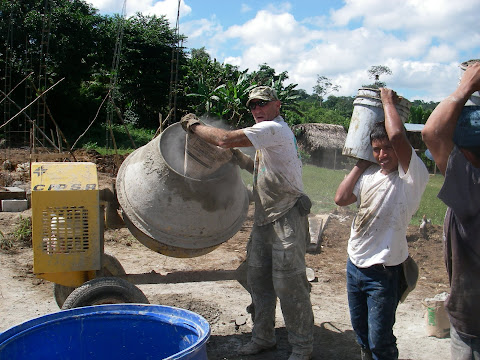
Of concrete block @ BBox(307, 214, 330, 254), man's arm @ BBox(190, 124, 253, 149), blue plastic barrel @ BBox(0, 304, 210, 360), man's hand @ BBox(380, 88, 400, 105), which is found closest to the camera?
blue plastic barrel @ BBox(0, 304, 210, 360)

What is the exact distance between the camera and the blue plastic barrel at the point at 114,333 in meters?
2.21

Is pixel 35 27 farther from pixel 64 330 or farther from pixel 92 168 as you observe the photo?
pixel 64 330

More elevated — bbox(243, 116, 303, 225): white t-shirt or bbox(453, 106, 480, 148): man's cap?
bbox(453, 106, 480, 148): man's cap

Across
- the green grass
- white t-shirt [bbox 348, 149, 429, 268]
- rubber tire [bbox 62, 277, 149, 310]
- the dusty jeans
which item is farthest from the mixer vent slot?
the green grass

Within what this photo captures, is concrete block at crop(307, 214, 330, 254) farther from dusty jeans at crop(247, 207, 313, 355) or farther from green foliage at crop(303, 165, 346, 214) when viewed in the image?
dusty jeans at crop(247, 207, 313, 355)

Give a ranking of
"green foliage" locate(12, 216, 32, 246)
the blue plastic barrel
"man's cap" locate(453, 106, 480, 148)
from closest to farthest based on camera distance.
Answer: "man's cap" locate(453, 106, 480, 148), the blue plastic barrel, "green foliage" locate(12, 216, 32, 246)

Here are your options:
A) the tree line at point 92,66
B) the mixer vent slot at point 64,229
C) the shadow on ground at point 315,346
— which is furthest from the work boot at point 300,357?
the tree line at point 92,66

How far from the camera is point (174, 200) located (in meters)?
3.49

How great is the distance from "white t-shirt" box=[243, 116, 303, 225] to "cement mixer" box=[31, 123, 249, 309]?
0.34 m

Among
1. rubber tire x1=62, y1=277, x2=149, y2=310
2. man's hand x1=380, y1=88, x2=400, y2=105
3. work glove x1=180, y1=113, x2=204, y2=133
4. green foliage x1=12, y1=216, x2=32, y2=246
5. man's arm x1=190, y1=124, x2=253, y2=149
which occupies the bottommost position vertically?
green foliage x1=12, y1=216, x2=32, y2=246

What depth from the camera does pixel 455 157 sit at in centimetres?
188

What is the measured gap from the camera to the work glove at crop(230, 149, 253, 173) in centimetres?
373

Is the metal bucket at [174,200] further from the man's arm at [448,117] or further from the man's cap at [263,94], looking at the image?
the man's arm at [448,117]

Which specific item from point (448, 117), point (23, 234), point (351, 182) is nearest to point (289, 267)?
point (351, 182)
